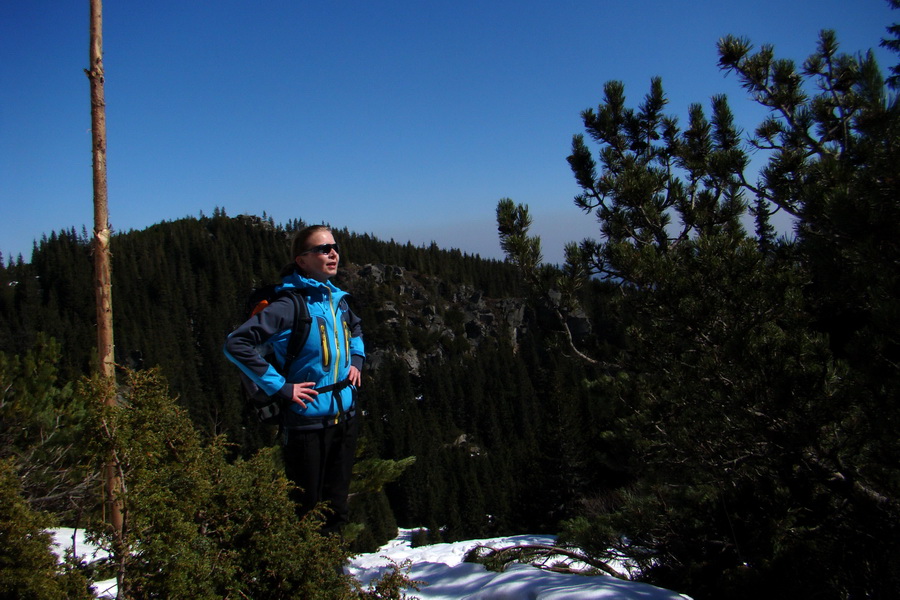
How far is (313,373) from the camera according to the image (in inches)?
111

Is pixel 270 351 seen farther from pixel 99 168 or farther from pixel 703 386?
pixel 703 386

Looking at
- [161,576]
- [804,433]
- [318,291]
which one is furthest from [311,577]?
[804,433]

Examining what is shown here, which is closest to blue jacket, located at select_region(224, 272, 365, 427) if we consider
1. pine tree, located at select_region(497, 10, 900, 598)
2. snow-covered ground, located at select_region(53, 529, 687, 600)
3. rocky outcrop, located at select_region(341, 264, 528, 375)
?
snow-covered ground, located at select_region(53, 529, 687, 600)

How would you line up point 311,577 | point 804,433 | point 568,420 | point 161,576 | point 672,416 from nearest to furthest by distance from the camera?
point 161,576, point 311,577, point 804,433, point 672,416, point 568,420

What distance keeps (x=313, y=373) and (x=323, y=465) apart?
1.81 feet

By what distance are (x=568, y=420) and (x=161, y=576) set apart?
3002cm

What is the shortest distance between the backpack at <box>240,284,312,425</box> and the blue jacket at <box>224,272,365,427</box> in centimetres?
3

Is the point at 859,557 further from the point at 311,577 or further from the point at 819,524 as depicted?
the point at 311,577

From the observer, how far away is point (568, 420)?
29953 millimetres

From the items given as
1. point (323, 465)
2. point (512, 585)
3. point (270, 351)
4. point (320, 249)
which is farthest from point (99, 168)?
point (512, 585)

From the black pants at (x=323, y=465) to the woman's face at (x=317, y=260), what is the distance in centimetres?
89

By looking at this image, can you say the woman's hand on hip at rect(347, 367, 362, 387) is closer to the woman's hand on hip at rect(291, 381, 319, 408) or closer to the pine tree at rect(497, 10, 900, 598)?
the woman's hand on hip at rect(291, 381, 319, 408)

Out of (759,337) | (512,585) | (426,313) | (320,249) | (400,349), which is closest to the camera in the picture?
(759,337)

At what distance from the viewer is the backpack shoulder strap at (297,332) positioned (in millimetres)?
2783
